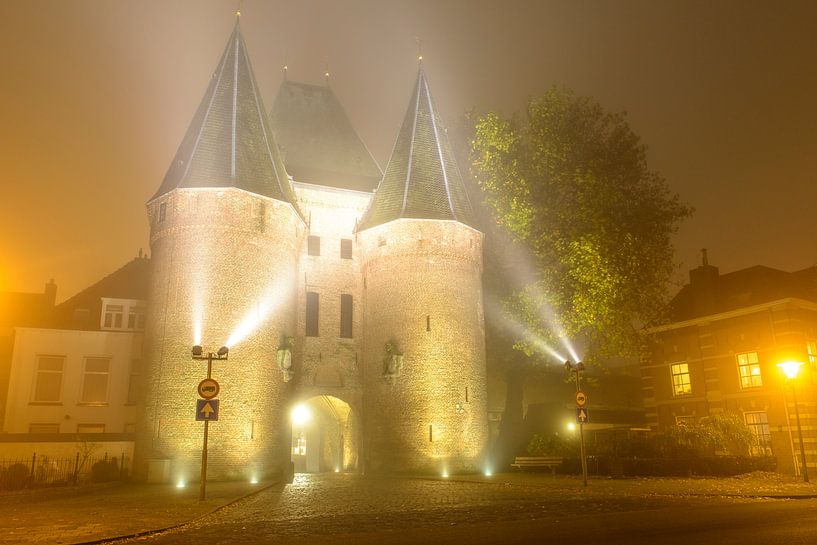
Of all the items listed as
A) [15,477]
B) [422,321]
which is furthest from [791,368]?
[15,477]

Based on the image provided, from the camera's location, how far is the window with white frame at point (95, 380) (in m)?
31.2

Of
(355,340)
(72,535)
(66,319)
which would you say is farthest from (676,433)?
(66,319)

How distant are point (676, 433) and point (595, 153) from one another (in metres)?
11.2

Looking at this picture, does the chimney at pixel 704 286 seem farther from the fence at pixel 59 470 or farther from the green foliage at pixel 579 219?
the fence at pixel 59 470

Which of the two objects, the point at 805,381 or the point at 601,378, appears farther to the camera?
the point at 601,378

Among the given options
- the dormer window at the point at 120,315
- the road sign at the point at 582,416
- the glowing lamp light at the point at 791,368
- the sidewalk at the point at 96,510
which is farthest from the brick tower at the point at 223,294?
the glowing lamp light at the point at 791,368

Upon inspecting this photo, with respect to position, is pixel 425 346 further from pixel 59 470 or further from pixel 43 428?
pixel 43 428

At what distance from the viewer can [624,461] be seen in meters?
21.8

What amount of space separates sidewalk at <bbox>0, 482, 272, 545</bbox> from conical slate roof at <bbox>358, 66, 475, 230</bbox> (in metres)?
13.3

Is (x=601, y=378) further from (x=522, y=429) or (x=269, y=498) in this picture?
(x=269, y=498)

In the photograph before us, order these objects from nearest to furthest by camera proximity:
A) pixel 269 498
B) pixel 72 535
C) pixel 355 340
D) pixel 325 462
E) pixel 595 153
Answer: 1. pixel 72 535
2. pixel 269 498
3. pixel 595 153
4. pixel 355 340
5. pixel 325 462

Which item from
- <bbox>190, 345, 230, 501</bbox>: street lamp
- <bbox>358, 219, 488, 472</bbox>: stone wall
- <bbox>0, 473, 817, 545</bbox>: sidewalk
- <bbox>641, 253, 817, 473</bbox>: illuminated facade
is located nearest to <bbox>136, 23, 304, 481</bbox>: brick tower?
<bbox>0, 473, 817, 545</bbox>: sidewalk

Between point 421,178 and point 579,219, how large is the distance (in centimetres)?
742

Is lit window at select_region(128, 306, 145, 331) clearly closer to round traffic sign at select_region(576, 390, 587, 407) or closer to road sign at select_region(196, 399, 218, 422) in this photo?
road sign at select_region(196, 399, 218, 422)
